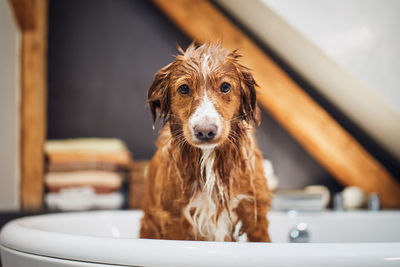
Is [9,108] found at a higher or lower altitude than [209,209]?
higher

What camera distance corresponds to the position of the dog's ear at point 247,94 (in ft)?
2.21

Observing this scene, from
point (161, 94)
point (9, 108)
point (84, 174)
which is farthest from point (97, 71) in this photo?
point (161, 94)

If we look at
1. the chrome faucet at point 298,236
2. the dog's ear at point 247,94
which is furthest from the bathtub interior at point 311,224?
the dog's ear at point 247,94

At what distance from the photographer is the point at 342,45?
152 cm

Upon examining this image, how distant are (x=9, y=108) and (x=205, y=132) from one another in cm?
193

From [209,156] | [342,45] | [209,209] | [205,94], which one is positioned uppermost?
[342,45]

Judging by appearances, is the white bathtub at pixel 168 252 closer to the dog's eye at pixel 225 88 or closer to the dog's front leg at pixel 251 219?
the dog's front leg at pixel 251 219

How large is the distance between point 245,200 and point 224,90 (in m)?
0.23

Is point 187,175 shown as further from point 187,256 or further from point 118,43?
point 118,43

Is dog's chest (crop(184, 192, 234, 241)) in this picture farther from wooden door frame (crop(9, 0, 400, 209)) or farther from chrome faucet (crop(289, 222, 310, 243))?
wooden door frame (crop(9, 0, 400, 209))

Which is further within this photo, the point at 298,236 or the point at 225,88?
the point at 298,236

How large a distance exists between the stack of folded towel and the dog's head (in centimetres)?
141

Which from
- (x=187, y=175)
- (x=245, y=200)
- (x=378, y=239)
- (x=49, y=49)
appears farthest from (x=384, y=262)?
(x=49, y=49)

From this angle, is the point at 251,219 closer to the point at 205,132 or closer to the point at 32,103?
the point at 205,132
